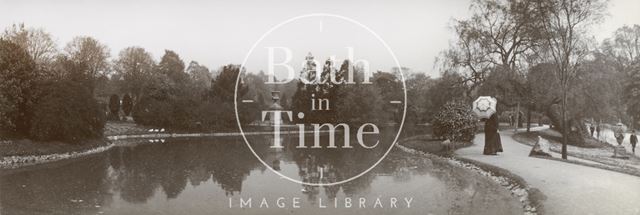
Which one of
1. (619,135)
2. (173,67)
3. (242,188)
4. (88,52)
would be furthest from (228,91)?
(619,135)

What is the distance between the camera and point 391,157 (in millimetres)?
21156

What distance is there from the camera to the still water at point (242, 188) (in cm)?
1058

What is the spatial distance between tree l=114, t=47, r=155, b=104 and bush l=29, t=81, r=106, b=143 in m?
23.6

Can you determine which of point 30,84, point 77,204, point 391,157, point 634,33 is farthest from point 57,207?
point 634,33

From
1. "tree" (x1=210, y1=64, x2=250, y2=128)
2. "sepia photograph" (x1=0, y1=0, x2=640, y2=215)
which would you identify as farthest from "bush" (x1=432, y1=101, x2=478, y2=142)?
"tree" (x1=210, y1=64, x2=250, y2=128)

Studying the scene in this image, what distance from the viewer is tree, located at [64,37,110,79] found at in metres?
40.4

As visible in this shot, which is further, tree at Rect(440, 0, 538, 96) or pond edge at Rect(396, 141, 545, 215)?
tree at Rect(440, 0, 538, 96)

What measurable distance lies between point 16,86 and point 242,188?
48.1ft

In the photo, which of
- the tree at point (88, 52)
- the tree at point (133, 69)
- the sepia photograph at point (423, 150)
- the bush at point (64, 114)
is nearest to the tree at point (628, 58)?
the sepia photograph at point (423, 150)

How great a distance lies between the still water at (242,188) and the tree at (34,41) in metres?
8.09

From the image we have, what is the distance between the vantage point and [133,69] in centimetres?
5072

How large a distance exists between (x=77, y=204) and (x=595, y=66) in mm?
20178

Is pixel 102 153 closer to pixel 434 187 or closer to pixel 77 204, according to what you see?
pixel 77 204

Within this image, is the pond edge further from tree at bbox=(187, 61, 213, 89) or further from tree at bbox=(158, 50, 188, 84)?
tree at bbox=(187, 61, 213, 89)
